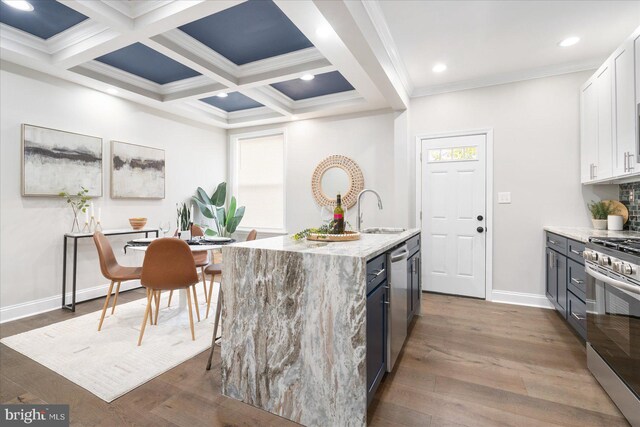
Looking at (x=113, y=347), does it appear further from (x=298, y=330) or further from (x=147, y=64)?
(x=147, y=64)

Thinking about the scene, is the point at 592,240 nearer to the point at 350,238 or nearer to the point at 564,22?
the point at 350,238

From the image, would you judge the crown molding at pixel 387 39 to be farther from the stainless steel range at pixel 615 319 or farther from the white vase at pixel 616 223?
the white vase at pixel 616 223

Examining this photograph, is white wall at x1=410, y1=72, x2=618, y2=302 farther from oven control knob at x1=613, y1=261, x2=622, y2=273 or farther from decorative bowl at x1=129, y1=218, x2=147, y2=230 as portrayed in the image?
decorative bowl at x1=129, y1=218, x2=147, y2=230

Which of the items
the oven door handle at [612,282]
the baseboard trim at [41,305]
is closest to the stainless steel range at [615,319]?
the oven door handle at [612,282]

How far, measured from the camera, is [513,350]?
8.40 feet

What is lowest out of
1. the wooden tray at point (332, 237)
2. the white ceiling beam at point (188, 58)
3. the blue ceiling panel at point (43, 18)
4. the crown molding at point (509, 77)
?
the wooden tray at point (332, 237)

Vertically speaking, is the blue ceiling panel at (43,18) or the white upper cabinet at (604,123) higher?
the blue ceiling panel at (43,18)

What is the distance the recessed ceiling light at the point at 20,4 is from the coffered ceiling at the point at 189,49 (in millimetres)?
52

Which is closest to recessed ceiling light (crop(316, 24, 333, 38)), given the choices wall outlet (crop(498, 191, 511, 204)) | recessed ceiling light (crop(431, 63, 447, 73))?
recessed ceiling light (crop(431, 63, 447, 73))

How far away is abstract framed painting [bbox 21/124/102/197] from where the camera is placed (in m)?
3.29

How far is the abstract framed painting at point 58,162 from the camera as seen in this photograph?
10.8 feet

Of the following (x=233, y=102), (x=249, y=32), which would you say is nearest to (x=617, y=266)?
(x=249, y=32)

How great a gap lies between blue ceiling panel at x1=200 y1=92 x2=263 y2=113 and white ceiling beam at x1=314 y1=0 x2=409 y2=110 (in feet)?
7.42

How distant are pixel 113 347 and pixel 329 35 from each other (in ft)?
10.5
